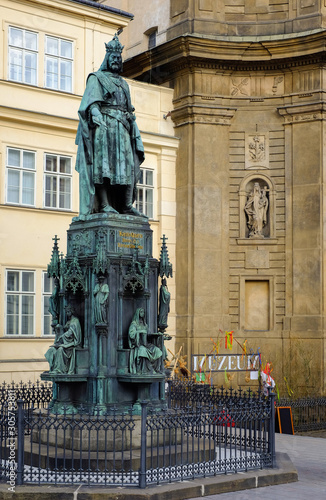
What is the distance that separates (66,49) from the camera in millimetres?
24375

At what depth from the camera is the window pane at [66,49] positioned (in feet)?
79.8

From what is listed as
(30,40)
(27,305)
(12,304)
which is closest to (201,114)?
(30,40)

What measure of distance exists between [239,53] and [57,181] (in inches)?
318

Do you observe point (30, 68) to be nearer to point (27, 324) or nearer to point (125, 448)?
point (27, 324)

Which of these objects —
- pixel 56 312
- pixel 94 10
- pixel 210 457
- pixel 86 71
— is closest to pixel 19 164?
pixel 86 71

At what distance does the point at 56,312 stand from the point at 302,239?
50.2ft

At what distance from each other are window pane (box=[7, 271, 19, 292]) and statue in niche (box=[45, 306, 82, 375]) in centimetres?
1091

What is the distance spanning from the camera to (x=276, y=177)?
27.4m

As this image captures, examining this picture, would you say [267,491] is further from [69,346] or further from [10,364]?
[10,364]

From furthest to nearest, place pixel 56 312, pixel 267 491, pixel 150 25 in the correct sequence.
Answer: pixel 150 25, pixel 56 312, pixel 267 491

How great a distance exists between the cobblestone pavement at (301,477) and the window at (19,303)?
847cm

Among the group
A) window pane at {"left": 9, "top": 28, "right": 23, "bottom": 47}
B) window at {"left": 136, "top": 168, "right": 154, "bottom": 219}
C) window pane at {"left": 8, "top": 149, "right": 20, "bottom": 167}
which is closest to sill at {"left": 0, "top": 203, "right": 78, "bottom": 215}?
window pane at {"left": 8, "top": 149, "right": 20, "bottom": 167}

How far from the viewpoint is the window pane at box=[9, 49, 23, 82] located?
23.1 metres

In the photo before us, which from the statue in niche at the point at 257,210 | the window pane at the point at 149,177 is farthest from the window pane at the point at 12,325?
the statue in niche at the point at 257,210
